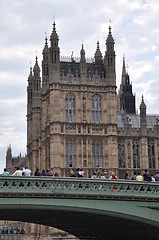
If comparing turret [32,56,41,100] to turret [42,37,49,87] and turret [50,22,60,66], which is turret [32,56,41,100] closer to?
turret [42,37,49,87]

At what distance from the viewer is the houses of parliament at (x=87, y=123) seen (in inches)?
2869

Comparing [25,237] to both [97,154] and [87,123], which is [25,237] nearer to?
[97,154]

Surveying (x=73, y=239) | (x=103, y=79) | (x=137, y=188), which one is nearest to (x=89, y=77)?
(x=103, y=79)

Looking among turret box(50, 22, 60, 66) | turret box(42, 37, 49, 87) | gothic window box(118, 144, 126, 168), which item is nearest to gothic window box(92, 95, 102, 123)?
gothic window box(118, 144, 126, 168)

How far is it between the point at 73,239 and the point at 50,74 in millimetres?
20207

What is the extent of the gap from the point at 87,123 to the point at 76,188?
44779mm

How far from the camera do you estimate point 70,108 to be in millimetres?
73750

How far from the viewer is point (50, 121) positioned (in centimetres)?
7275

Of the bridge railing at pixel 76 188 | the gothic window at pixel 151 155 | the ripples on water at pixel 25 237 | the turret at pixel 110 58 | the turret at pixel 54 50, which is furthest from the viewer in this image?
the gothic window at pixel 151 155

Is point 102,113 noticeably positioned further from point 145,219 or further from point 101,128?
point 145,219

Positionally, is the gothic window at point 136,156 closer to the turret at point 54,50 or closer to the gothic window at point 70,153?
the gothic window at point 70,153

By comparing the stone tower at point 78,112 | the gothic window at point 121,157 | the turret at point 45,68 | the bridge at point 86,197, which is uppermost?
the turret at point 45,68

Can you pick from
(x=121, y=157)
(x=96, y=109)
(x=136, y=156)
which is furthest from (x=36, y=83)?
(x=136, y=156)

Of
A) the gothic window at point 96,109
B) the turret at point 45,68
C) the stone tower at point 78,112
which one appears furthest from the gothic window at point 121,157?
the turret at point 45,68
